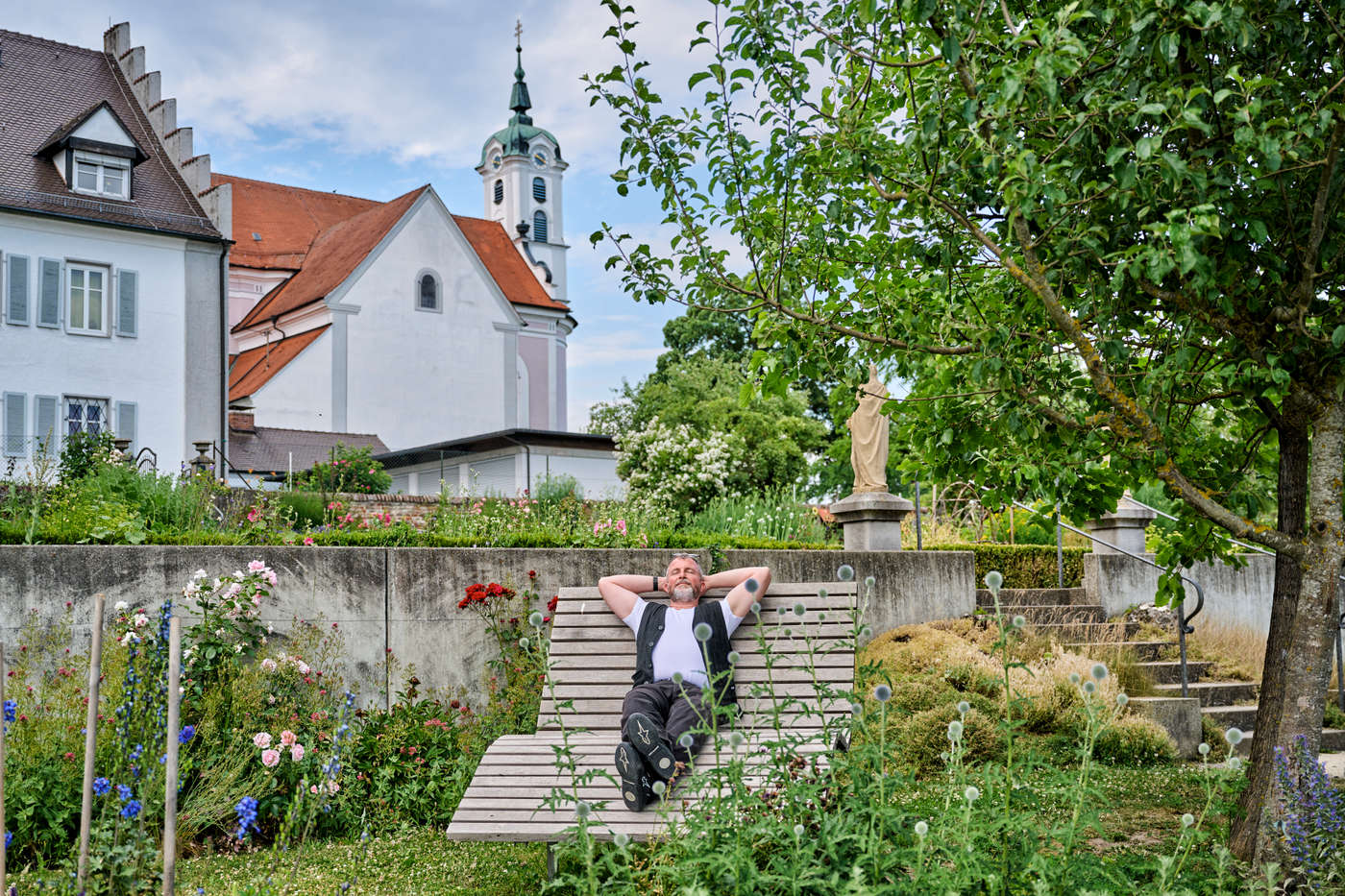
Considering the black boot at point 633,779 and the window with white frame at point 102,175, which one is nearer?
the black boot at point 633,779

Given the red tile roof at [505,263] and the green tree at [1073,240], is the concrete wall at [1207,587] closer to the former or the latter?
the green tree at [1073,240]

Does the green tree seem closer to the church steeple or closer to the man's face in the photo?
the man's face

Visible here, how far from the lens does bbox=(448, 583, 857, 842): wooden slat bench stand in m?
4.85

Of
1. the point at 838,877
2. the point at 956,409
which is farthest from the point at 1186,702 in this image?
the point at 838,877

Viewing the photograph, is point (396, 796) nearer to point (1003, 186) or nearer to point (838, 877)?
point (838, 877)

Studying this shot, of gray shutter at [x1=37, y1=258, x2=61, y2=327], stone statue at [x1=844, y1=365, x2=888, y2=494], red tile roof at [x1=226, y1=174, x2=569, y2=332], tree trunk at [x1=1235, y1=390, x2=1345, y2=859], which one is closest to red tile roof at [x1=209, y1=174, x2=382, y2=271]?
red tile roof at [x1=226, y1=174, x2=569, y2=332]

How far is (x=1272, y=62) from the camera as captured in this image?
4797mm

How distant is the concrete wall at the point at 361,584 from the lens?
6934 mm

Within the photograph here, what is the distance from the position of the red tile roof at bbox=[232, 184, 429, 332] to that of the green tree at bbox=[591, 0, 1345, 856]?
27780 mm

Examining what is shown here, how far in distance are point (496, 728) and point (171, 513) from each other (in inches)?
126

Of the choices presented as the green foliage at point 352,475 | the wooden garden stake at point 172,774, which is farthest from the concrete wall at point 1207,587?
the green foliage at point 352,475

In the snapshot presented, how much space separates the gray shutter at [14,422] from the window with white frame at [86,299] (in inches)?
66.0

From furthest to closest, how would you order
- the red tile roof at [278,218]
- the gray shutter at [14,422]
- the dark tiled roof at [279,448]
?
the red tile roof at [278,218] < the dark tiled roof at [279,448] < the gray shutter at [14,422]

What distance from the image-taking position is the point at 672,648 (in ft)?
20.7
